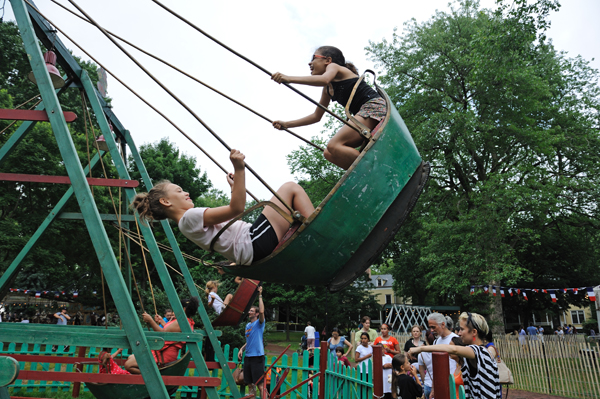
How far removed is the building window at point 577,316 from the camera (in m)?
55.9

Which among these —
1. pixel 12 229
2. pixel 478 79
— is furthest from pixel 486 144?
pixel 12 229

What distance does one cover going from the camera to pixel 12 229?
1549 cm

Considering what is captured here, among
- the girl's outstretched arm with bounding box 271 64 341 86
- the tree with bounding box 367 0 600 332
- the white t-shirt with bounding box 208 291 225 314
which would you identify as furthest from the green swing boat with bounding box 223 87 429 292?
the tree with bounding box 367 0 600 332

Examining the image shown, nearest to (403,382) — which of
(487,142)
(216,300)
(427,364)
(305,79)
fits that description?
(427,364)

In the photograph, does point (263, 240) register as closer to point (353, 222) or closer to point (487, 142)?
point (353, 222)

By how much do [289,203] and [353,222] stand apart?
0.45 metres

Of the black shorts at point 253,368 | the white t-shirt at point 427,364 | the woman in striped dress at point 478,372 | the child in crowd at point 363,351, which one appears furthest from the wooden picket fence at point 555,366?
the woman in striped dress at point 478,372

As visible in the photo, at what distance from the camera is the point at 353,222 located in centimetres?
265

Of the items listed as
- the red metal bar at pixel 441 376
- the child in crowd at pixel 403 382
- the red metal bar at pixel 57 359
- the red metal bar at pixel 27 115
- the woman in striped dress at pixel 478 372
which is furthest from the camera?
the child in crowd at pixel 403 382

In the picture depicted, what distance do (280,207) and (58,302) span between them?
107 feet

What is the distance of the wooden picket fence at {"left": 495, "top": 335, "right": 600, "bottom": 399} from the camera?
8.62m

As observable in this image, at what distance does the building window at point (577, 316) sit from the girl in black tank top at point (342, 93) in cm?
6588

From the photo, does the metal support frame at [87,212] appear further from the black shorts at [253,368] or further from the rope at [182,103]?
the black shorts at [253,368]

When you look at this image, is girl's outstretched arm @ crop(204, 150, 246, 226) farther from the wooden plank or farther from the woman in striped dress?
the woman in striped dress
